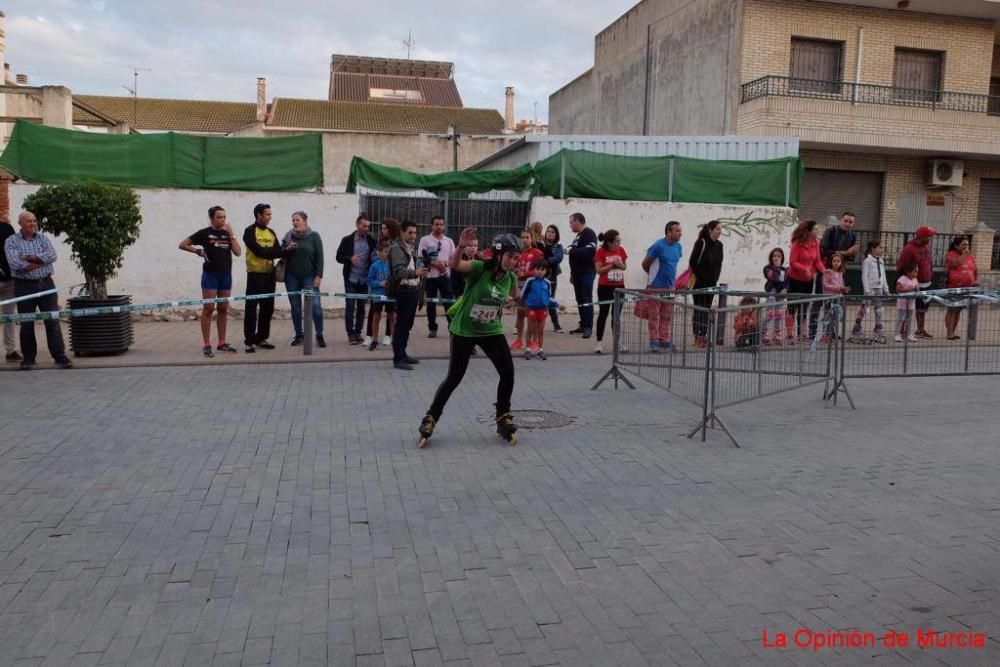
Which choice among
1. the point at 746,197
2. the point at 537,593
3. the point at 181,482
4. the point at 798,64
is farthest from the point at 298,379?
the point at 798,64

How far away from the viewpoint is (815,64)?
23250 millimetres

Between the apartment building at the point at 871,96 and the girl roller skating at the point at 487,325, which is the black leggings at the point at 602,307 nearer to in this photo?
the girl roller skating at the point at 487,325

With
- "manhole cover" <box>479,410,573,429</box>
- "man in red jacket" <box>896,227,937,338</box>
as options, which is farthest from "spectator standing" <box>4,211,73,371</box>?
"man in red jacket" <box>896,227,937,338</box>

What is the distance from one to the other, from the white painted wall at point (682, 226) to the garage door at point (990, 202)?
396 inches

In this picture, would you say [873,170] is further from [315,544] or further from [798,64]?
[315,544]

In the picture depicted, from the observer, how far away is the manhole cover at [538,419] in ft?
25.6

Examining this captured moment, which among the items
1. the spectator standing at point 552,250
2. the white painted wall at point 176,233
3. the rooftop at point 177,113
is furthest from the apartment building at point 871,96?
the rooftop at point 177,113

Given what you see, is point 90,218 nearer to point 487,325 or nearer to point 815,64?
point 487,325

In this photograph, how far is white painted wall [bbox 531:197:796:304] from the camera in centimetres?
Answer: 1659

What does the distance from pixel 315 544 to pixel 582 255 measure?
28.8ft

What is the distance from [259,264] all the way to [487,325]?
5630mm

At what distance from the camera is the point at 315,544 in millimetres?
4875

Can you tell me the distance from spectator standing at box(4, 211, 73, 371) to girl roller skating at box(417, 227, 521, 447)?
18.6 ft

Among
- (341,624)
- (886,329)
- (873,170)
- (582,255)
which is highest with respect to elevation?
(873,170)
